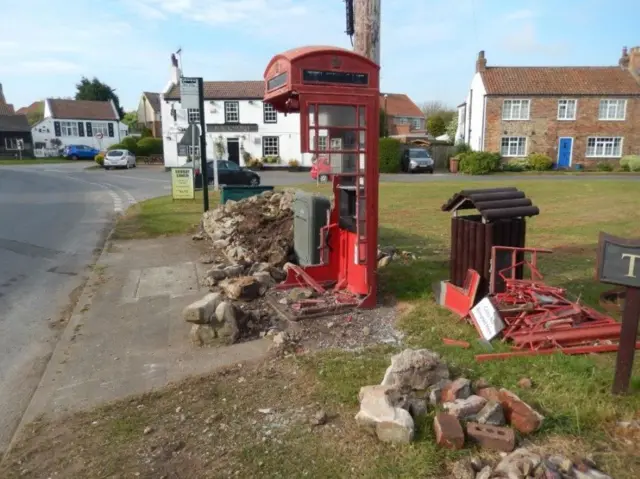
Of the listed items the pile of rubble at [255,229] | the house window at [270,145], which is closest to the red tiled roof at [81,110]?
the house window at [270,145]

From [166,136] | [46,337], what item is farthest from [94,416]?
[166,136]

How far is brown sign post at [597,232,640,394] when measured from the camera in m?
4.06

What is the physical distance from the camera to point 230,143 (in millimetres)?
43219

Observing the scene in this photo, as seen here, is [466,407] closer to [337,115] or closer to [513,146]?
[337,115]

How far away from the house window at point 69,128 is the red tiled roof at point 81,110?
1.97 feet

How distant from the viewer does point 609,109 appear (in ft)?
134

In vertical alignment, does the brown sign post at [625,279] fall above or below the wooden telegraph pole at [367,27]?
below

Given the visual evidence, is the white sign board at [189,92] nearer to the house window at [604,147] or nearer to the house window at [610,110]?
the house window at [604,147]

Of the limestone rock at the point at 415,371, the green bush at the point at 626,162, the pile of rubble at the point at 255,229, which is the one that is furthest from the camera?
the green bush at the point at 626,162

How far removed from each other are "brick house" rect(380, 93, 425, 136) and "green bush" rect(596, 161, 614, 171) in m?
33.5

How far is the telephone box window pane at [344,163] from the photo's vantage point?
6832 millimetres

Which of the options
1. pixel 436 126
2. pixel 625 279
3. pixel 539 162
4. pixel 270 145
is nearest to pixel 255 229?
pixel 625 279

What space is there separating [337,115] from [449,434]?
4207 mm

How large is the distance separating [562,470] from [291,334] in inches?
122
